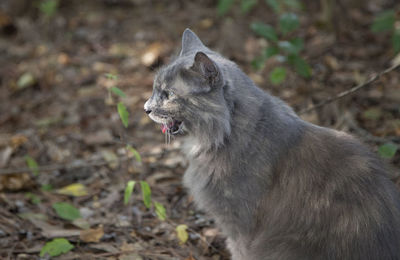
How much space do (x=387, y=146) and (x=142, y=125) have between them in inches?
107

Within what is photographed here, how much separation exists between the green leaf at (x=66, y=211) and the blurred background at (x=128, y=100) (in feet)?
0.05

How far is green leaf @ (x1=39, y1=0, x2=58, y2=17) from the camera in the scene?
700 centimetres

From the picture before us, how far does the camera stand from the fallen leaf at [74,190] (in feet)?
13.2

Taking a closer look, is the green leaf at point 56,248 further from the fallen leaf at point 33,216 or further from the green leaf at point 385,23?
the green leaf at point 385,23

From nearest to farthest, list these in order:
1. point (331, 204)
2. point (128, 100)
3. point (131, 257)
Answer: point (331, 204), point (131, 257), point (128, 100)

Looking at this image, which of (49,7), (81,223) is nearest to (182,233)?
(81,223)

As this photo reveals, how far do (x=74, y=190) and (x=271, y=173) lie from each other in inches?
81.2

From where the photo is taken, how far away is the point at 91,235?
341 cm

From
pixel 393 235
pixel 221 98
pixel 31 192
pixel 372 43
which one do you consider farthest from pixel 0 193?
pixel 372 43

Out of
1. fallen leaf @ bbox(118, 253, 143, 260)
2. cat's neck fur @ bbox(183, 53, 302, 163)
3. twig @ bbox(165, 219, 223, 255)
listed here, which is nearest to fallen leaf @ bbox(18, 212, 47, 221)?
fallen leaf @ bbox(118, 253, 143, 260)

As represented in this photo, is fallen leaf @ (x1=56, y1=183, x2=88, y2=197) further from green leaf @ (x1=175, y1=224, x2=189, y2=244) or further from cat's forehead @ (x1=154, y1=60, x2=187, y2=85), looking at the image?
cat's forehead @ (x1=154, y1=60, x2=187, y2=85)

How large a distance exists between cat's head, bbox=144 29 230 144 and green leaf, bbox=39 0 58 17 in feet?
15.8

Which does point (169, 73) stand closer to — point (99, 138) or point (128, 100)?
point (99, 138)

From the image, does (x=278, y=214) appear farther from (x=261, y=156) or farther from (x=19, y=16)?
(x=19, y=16)
